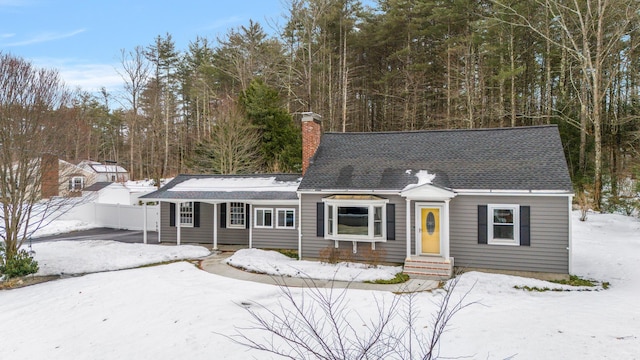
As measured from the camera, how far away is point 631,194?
62.6 feet

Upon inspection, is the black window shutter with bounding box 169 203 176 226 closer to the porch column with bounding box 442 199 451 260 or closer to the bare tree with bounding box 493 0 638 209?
the porch column with bounding box 442 199 451 260

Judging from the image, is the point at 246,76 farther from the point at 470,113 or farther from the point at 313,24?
the point at 470,113

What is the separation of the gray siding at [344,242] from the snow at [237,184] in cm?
212

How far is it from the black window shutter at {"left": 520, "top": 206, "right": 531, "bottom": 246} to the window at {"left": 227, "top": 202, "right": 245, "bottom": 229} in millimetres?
11042

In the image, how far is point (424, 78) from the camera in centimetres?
2919

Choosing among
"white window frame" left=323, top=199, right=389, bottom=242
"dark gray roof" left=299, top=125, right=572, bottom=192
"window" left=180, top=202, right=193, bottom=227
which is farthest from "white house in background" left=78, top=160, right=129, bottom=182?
"white window frame" left=323, top=199, right=389, bottom=242

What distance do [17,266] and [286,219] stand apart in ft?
30.1

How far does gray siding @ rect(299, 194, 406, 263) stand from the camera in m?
12.5

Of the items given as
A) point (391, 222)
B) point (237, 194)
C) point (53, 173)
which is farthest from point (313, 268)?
point (53, 173)

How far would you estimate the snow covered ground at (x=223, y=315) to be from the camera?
255 inches

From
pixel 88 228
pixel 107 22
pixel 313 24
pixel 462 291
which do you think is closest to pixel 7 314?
pixel 462 291

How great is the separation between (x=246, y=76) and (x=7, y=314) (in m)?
26.2

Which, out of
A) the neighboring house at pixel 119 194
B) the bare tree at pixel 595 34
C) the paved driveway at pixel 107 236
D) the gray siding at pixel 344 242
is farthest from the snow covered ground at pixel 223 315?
the neighboring house at pixel 119 194

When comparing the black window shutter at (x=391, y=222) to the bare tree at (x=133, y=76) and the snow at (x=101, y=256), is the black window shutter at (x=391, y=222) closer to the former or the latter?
the snow at (x=101, y=256)
